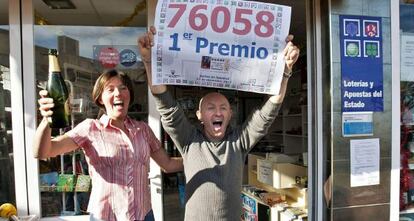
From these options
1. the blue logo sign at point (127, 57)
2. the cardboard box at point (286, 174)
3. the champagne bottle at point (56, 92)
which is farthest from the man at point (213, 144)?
the cardboard box at point (286, 174)

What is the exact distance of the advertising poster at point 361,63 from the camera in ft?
9.55

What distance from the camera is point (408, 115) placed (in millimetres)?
3271

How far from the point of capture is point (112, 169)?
1707mm

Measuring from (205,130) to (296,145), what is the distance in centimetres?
440

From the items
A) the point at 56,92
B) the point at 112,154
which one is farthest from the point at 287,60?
the point at 56,92

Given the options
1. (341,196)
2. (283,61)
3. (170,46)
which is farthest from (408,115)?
(170,46)

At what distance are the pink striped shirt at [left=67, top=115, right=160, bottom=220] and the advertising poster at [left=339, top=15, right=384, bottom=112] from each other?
1890 mm

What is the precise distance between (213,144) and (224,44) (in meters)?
0.51

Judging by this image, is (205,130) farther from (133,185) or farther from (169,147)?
(169,147)

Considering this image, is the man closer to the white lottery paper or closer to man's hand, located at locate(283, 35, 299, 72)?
man's hand, located at locate(283, 35, 299, 72)

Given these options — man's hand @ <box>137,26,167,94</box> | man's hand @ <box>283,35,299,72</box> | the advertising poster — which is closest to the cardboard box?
the advertising poster

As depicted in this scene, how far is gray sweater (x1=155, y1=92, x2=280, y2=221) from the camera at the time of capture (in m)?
1.74

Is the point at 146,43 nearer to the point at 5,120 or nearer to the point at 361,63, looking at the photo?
the point at 5,120

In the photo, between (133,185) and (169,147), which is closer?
(133,185)
